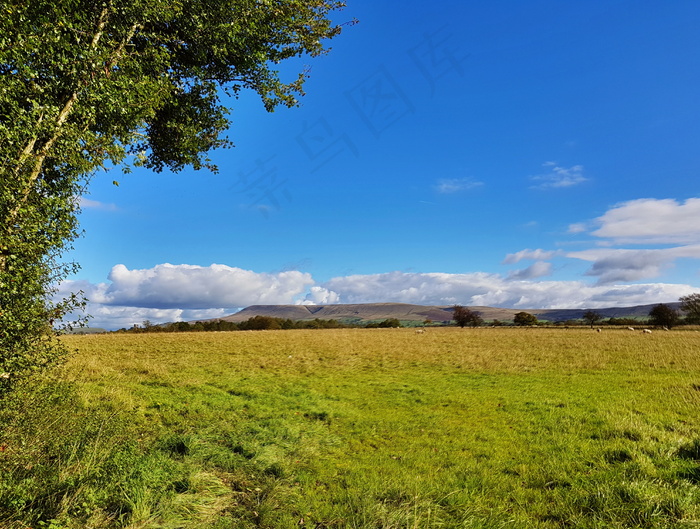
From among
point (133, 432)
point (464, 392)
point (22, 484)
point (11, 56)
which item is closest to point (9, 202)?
point (11, 56)

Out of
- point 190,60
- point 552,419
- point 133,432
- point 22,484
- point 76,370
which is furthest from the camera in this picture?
point 76,370

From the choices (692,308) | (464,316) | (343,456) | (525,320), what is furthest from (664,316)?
(343,456)

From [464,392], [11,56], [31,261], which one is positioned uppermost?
[11,56]

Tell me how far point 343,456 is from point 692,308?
10834cm

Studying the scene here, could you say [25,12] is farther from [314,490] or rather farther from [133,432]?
[314,490]

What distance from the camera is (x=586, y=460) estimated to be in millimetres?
7688

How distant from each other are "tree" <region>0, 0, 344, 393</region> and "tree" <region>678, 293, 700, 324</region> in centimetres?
10864

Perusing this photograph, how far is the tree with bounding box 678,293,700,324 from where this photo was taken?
78.7 m

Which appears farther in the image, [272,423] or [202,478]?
[272,423]

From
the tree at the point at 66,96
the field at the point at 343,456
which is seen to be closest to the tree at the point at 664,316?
the field at the point at 343,456

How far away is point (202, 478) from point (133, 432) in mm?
4085

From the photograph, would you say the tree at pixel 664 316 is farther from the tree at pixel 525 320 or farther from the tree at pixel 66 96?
the tree at pixel 66 96

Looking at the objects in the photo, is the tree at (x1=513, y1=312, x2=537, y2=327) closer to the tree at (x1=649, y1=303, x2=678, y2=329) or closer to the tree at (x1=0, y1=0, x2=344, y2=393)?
the tree at (x1=649, y1=303, x2=678, y2=329)

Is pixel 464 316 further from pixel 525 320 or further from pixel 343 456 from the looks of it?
pixel 343 456
